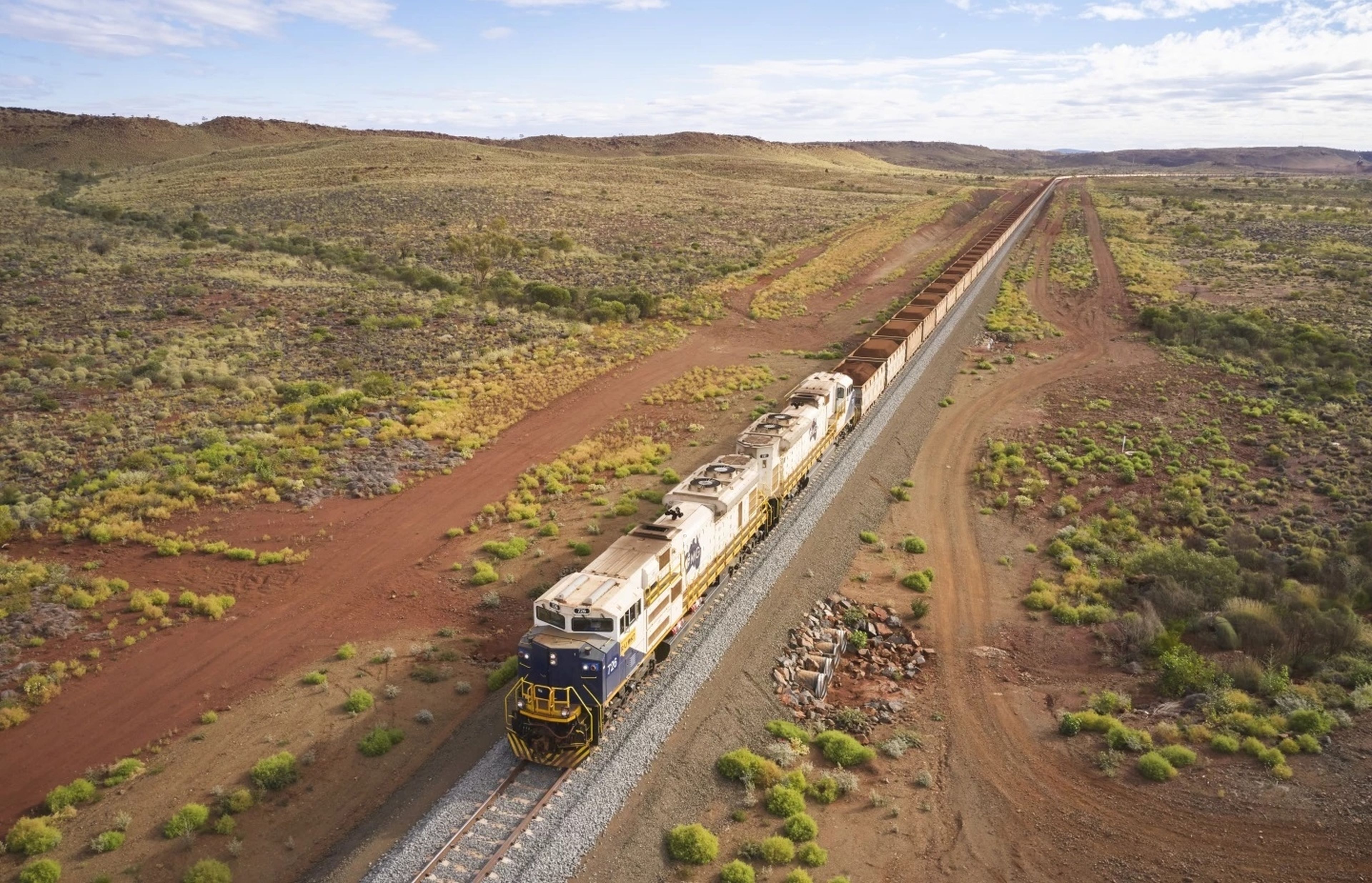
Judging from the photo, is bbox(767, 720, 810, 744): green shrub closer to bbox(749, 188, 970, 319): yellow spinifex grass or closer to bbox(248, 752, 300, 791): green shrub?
bbox(248, 752, 300, 791): green shrub

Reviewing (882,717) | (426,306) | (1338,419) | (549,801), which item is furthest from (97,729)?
(1338,419)

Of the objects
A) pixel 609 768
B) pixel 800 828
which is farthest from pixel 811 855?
pixel 609 768

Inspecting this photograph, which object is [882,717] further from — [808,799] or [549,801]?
[549,801]

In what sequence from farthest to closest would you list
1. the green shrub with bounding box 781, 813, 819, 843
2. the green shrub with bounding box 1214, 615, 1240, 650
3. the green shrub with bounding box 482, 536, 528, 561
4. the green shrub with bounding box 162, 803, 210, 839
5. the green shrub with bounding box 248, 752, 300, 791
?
the green shrub with bounding box 482, 536, 528, 561 < the green shrub with bounding box 1214, 615, 1240, 650 < the green shrub with bounding box 248, 752, 300, 791 < the green shrub with bounding box 162, 803, 210, 839 < the green shrub with bounding box 781, 813, 819, 843

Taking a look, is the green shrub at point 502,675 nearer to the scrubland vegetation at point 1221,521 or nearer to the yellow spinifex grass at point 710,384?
the scrubland vegetation at point 1221,521

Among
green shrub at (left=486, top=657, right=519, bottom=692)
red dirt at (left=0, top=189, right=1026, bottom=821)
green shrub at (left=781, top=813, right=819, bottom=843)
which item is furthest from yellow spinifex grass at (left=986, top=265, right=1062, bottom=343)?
green shrub at (left=781, top=813, right=819, bottom=843)

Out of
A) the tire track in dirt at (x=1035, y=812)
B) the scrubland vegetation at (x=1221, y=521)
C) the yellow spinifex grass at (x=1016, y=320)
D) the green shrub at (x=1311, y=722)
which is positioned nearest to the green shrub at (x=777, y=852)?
the tire track in dirt at (x=1035, y=812)

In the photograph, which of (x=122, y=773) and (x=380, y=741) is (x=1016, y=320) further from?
(x=122, y=773)
